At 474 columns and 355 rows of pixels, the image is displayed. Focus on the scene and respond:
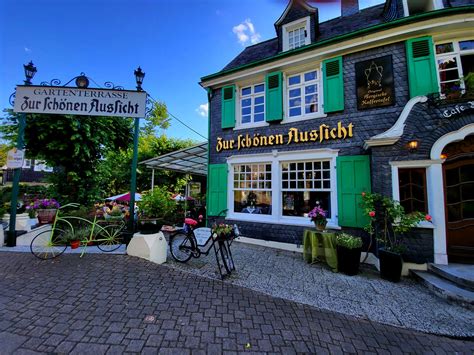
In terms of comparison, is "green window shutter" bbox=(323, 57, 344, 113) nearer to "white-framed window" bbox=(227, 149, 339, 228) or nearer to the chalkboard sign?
the chalkboard sign

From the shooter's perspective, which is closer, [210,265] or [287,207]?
[210,265]

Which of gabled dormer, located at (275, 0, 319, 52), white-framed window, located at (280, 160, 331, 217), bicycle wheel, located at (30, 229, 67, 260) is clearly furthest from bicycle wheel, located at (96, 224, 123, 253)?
gabled dormer, located at (275, 0, 319, 52)

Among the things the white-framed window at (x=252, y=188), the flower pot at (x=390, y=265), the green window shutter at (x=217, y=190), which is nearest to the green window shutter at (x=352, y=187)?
the flower pot at (x=390, y=265)

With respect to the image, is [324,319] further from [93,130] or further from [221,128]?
[93,130]

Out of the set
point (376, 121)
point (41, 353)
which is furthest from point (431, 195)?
point (41, 353)

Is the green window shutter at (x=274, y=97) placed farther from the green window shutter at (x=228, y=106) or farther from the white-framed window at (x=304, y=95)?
the green window shutter at (x=228, y=106)

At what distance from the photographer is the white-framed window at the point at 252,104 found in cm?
759

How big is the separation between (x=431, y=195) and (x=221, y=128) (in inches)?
258

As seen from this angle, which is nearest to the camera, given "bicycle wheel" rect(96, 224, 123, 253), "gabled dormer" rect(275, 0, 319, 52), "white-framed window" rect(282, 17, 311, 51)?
"bicycle wheel" rect(96, 224, 123, 253)

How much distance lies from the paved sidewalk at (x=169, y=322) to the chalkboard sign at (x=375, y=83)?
5310mm

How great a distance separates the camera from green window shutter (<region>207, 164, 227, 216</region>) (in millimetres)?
7771

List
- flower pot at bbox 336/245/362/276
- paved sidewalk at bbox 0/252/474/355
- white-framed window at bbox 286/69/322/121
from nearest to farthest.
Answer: paved sidewalk at bbox 0/252/474/355 < flower pot at bbox 336/245/362/276 < white-framed window at bbox 286/69/322/121

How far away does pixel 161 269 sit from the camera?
4.57 metres

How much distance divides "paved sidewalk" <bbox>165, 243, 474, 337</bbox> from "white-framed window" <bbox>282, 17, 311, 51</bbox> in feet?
24.3
